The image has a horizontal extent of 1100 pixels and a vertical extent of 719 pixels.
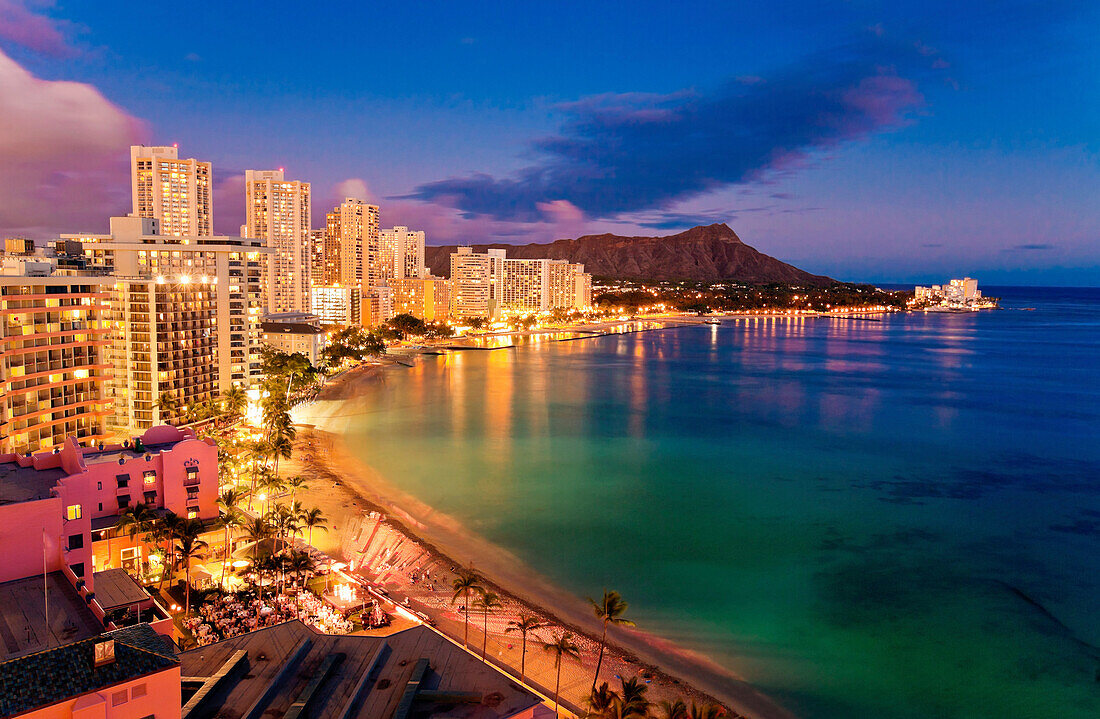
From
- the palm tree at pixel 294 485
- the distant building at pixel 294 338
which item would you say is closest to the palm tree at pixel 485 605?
the palm tree at pixel 294 485

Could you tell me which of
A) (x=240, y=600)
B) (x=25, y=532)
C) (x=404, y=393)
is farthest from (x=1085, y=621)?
(x=404, y=393)

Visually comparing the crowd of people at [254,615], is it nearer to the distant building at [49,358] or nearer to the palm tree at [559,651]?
the palm tree at [559,651]

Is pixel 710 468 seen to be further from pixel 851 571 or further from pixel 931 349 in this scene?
pixel 931 349

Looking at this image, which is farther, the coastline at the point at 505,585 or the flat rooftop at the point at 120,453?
the flat rooftop at the point at 120,453

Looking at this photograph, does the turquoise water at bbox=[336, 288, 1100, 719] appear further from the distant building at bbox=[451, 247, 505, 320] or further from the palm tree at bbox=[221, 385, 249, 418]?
the distant building at bbox=[451, 247, 505, 320]

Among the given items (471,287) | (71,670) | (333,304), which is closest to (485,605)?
(71,670)

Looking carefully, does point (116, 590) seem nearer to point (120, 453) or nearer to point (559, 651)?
point (120, 453)
